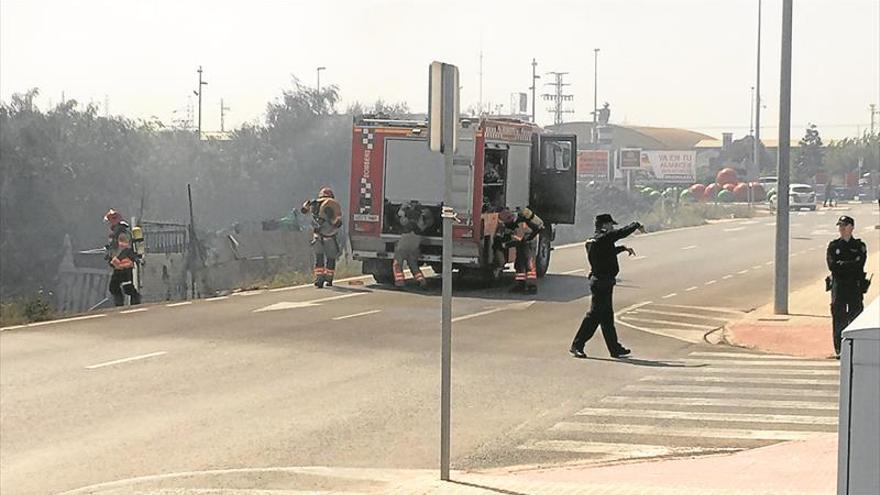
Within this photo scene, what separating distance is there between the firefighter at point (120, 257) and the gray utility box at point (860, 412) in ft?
59.0

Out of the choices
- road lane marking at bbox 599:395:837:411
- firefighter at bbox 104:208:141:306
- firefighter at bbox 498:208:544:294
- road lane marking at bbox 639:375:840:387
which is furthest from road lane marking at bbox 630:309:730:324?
firefighter at bbox 104:208:141:306

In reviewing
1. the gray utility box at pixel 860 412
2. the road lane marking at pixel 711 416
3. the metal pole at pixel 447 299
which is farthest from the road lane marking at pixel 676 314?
the gray utility box at pixel 860 412

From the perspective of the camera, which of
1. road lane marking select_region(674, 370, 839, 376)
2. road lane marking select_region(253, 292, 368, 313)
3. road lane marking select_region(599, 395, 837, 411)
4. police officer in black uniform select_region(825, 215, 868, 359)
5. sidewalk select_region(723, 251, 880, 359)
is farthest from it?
road lane marking select_region(253, 292, 368, 313)

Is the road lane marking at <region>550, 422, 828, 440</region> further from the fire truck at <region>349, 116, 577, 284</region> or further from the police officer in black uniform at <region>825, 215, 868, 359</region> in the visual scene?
the fire truck at <region>349, 116, 577, 284</region>

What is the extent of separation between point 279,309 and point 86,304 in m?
16.2

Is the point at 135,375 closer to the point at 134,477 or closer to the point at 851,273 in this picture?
the point at 134,477

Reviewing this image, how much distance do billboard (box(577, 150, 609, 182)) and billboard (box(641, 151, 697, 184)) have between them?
25.7 ft

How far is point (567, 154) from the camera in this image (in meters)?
25.8

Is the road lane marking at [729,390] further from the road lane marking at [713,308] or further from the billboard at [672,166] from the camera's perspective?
the billboard at [672,166]

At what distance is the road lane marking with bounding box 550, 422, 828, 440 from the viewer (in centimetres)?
1038

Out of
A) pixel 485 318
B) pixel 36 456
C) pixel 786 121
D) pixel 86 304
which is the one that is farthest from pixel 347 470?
pixel 86 304

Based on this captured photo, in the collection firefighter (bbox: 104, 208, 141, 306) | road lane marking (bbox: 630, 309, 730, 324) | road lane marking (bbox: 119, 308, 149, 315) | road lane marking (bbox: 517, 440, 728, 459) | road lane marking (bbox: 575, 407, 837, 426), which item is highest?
firefighter (bbox: 104, 208, 141, 306)

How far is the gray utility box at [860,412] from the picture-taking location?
12.1 ft

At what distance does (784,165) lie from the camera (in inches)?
774
